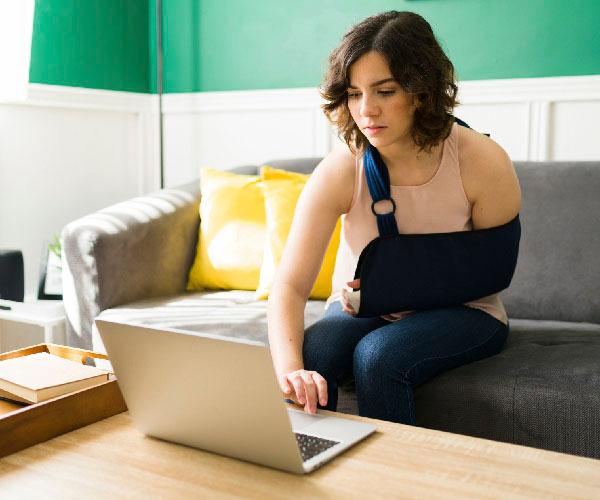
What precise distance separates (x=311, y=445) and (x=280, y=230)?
4.05 feet

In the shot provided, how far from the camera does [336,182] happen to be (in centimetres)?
159

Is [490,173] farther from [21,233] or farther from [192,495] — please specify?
[21,233]

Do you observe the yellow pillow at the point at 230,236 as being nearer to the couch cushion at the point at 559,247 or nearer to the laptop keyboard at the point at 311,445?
the couch cushion at the point at 559,247

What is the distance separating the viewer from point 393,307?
1.57 meters

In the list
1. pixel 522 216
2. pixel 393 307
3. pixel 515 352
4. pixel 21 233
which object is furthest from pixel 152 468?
pixel 21 233

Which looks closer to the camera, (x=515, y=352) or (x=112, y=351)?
(x=112, y=351)

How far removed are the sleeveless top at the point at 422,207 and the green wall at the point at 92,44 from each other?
1.74 metres

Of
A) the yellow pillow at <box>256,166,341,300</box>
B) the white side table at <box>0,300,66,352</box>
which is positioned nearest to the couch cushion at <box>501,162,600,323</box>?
the yellow pillow at <box>256,166,341,300</box>

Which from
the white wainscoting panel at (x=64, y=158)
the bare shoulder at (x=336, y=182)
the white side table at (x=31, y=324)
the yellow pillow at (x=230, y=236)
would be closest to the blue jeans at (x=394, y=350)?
the bare shoulder at (x=336, y=182)

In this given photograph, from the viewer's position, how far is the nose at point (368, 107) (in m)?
1.47

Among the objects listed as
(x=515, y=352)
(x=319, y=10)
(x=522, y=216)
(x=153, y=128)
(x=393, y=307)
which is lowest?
(x=515, y=352)

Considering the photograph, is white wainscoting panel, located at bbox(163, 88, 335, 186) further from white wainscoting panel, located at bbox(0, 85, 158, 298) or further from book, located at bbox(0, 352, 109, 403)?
book, located at bbox(0, 352, 109, 403)

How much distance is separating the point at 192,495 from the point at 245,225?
4.90 ft

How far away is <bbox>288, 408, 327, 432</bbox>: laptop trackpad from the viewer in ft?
3.64
